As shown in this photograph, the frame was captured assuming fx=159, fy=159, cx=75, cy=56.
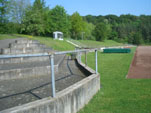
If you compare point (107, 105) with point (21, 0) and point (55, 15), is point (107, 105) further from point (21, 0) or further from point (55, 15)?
point (55, 15)

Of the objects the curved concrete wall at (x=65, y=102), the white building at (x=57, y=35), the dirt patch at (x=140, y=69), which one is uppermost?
the white building at (x=57, y=35)

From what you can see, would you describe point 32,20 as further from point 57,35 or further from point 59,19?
point 59,19

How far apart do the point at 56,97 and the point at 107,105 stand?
1.78 metres

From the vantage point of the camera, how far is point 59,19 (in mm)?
53094

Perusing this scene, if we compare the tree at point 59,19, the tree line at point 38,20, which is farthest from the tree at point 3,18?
the tree at point 59,19

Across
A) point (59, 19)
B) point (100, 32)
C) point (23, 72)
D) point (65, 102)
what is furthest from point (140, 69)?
point (100, 32)

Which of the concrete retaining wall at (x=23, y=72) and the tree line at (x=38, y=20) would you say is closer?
the concrete retaining wall at (x=23, y=72)

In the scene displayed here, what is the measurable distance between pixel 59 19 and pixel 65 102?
51.6 meters

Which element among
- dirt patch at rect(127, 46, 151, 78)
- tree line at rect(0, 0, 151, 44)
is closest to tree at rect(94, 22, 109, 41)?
tree line at rect(0, 0, 151, 44)

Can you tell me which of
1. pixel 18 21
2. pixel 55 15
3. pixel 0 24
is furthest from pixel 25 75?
pixel 55 15

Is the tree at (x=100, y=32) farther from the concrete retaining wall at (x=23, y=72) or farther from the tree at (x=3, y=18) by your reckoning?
the concrete retaining wall at (x=23, y=72)

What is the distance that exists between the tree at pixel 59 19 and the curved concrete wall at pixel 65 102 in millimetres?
48350

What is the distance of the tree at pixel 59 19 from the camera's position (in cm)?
5180

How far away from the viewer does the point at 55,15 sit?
53500mm
